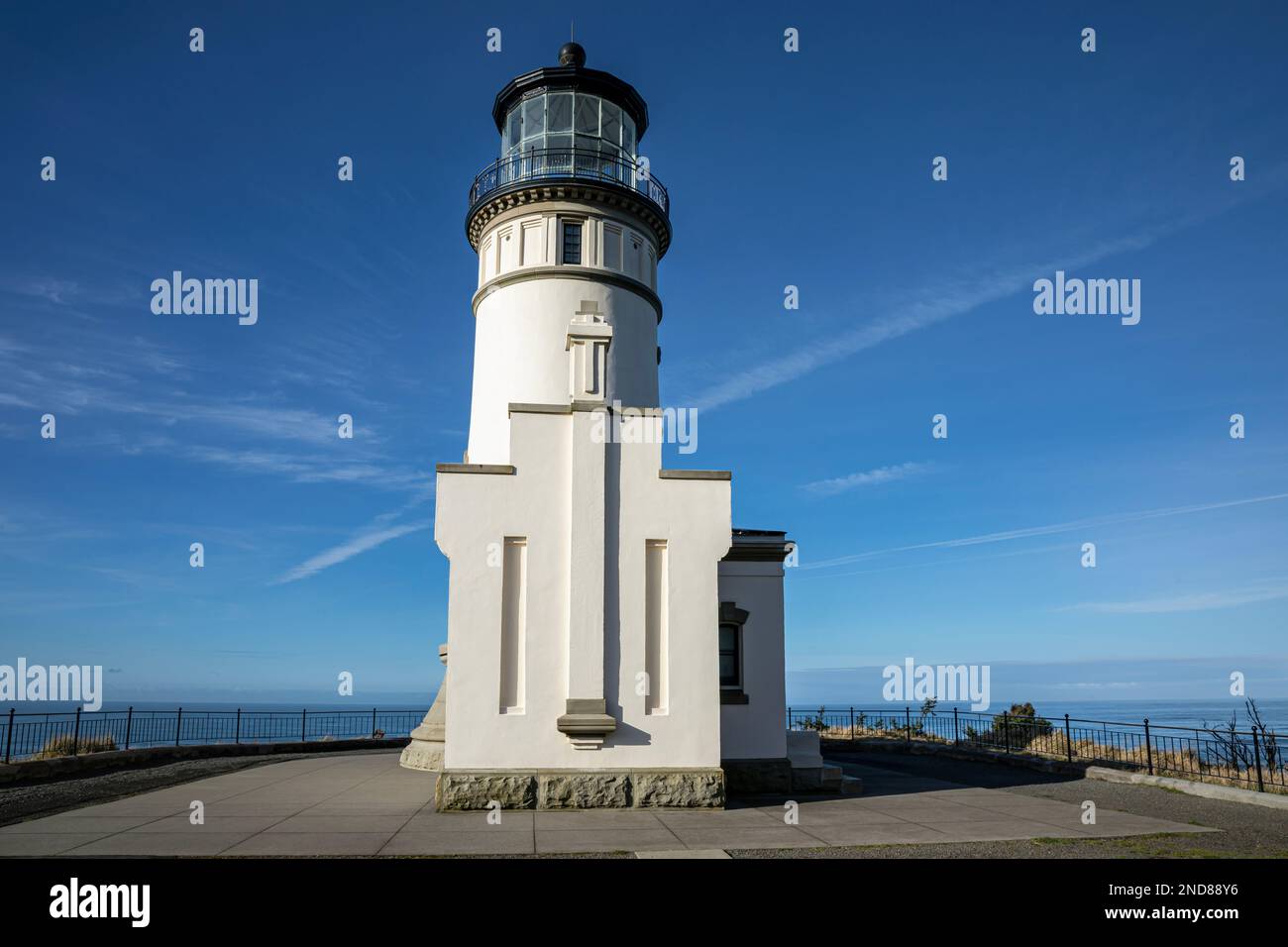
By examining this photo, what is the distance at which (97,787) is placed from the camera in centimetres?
1602

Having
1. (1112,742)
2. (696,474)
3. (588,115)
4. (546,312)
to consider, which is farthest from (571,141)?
(1112,742)

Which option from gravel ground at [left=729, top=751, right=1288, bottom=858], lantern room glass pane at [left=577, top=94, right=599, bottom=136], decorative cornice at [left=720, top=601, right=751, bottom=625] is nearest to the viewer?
gravel ground at [left=729, top=751, right=1288, bottom=858]

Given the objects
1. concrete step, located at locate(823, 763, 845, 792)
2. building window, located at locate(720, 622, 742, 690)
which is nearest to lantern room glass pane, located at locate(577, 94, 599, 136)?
building window, located at locate(720, 622, 742, 690)

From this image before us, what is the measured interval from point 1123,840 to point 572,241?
1629 cm

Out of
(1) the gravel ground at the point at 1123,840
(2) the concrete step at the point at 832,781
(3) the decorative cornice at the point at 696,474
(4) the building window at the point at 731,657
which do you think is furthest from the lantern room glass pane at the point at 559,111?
(1) the gravel ground at the point at 1123,840

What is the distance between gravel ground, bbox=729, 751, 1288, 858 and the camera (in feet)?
33.1

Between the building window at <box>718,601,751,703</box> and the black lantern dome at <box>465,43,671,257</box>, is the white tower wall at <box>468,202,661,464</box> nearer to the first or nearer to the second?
the black lantern dome at <box>465,43,671,257</box>

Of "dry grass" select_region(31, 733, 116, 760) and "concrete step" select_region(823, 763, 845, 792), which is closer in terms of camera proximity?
"concrete step" select_region(823, 763, 845, 792)

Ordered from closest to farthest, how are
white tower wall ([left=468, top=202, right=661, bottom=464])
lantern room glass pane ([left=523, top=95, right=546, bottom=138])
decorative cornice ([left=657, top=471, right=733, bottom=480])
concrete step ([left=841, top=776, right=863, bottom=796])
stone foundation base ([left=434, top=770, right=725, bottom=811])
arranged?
1. stone foundation base ([left=434, top=770, right=725, bottom=811])
2. decorative cornice ([left=657, top=471, right=733, bottom=480])
3. concrete step ([left=841, top=776, right=863, bottom=796])
4. white tower wall ([left=468, top=202, right=661, bottom=464])
5. lantern room glass pane ([left=523, top=95, right=546, bottom=138])

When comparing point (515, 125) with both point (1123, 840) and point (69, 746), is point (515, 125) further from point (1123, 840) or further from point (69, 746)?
point (1123, 840)

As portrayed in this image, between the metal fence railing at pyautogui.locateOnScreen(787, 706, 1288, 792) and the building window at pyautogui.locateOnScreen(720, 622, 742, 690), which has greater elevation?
the building window at pyautogui.locateOnScreen(720, 622, 742, 690)

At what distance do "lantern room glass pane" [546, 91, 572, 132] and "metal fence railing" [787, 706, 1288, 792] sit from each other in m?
16.4

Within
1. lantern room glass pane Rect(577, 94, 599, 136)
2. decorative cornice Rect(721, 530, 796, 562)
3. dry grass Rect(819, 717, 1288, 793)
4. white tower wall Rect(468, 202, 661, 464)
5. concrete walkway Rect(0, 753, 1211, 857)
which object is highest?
lantern room glass pane Rect(577, 94, 599, 136)

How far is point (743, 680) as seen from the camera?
52.8ft
